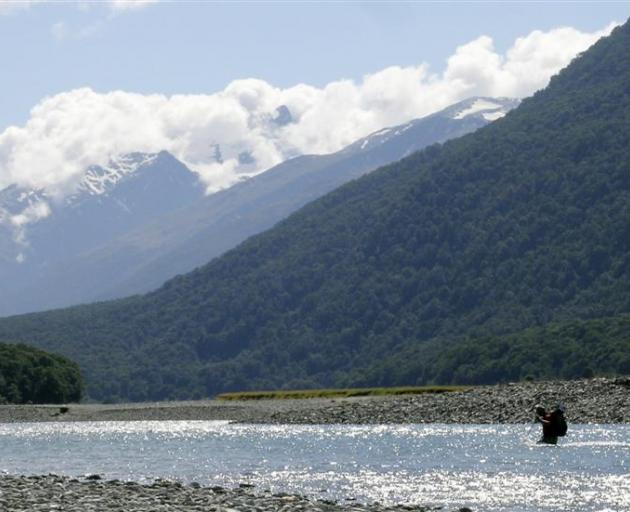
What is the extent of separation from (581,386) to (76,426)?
1699 inches

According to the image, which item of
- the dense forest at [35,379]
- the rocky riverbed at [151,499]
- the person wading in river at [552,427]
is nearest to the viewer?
A: the rocky riverbed at [151,499]

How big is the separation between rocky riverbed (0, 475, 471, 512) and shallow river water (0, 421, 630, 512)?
3643mm

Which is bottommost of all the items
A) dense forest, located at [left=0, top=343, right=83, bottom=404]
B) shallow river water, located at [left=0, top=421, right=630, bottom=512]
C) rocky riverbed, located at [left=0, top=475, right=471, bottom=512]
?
shallow river water, located at [left=0, top=421, right=630, bottom=512]

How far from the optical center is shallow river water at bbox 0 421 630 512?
4856 cm

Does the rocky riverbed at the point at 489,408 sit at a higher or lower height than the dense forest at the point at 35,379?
lower

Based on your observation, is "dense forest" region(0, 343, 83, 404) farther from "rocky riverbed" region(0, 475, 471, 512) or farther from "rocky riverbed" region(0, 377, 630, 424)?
"rocky riverbed" region(0, 475, 471, 512)

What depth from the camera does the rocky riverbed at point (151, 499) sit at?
133 ft

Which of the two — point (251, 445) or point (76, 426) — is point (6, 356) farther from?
point (251, 445)

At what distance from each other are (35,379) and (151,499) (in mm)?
127411

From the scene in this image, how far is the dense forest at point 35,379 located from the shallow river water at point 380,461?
2764 inches

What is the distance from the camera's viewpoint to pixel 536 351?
185125 mm

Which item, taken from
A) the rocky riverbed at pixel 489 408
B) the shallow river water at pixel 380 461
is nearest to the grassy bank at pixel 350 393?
the rocky riverbed at pixel 489 408

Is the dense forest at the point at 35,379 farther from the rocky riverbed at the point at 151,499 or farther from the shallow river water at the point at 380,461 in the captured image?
the rocky riverbed at the point at 151,499

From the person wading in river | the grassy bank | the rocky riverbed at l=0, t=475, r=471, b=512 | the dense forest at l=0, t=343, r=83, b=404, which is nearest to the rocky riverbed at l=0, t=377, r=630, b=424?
the person wading in river
